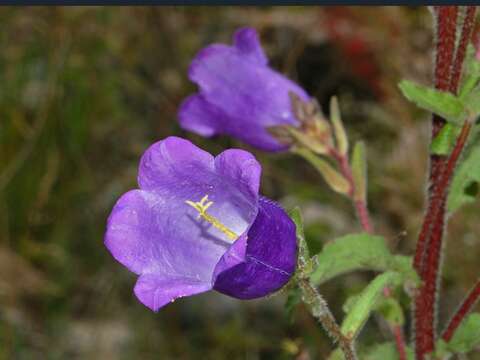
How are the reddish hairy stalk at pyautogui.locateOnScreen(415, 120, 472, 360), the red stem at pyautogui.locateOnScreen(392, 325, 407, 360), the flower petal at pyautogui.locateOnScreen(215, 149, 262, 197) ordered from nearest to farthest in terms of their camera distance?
the flower petal at pyautogui.locateOnScreen(215, 149, 262, 197) → the reddish hairy stalk at pyautogui.locateOnScreen(415, 120, 472, 360) → the red stem at pyautogui.locateOnScreen(392, 325, 407, 360)

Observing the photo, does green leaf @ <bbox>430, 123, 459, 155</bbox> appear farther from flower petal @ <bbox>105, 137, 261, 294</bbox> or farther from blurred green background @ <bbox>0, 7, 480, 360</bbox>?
Answer: blurred green background @ <bbox>0, 7, 480, 360</bbox>

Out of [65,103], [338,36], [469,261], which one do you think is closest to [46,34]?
[65,103]

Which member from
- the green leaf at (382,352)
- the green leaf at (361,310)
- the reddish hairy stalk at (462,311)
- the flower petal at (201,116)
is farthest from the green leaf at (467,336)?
the flower petal at (201,116)

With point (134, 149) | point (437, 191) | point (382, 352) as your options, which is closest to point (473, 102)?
point (437, 191)

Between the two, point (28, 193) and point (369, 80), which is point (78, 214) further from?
point (369, 80)

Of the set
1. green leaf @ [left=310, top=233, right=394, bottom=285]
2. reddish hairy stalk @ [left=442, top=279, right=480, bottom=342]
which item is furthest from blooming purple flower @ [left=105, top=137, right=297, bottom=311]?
reddish hairy stalk @ [left=442, top=279, right=480, bottom=342]

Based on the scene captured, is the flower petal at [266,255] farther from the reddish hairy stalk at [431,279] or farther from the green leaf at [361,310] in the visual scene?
the reddish hairy stalk at [431,279]
